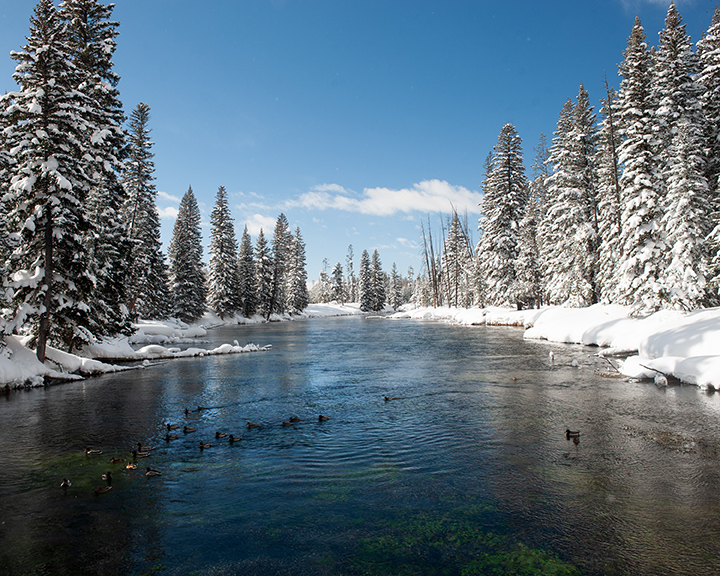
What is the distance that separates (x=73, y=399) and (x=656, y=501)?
16.8m

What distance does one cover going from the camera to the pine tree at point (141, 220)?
34.8 metres

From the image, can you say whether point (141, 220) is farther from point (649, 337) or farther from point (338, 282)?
point (338, 282)

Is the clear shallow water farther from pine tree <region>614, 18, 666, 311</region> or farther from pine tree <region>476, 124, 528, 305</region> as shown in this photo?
pine tree <region>476, 124, 528, 305</region>

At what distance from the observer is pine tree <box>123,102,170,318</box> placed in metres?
34.8

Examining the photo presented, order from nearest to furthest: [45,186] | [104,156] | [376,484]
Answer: [376,484]
[45,186]
[104,156]

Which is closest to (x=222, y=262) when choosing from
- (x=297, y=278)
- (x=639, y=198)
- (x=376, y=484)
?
(x=297, y=278)

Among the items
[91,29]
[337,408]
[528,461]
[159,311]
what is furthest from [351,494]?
[159,311]

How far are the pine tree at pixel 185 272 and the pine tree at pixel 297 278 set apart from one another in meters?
29.3

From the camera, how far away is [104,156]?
70.2 feet

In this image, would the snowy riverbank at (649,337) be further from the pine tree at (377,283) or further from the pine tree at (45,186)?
the pine tree at (377,283)

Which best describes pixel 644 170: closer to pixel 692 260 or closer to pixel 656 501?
pixel 692 260

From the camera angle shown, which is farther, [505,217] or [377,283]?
[377,283]

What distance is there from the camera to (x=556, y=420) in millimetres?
10969

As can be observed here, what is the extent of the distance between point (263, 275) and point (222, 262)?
9.71 m
